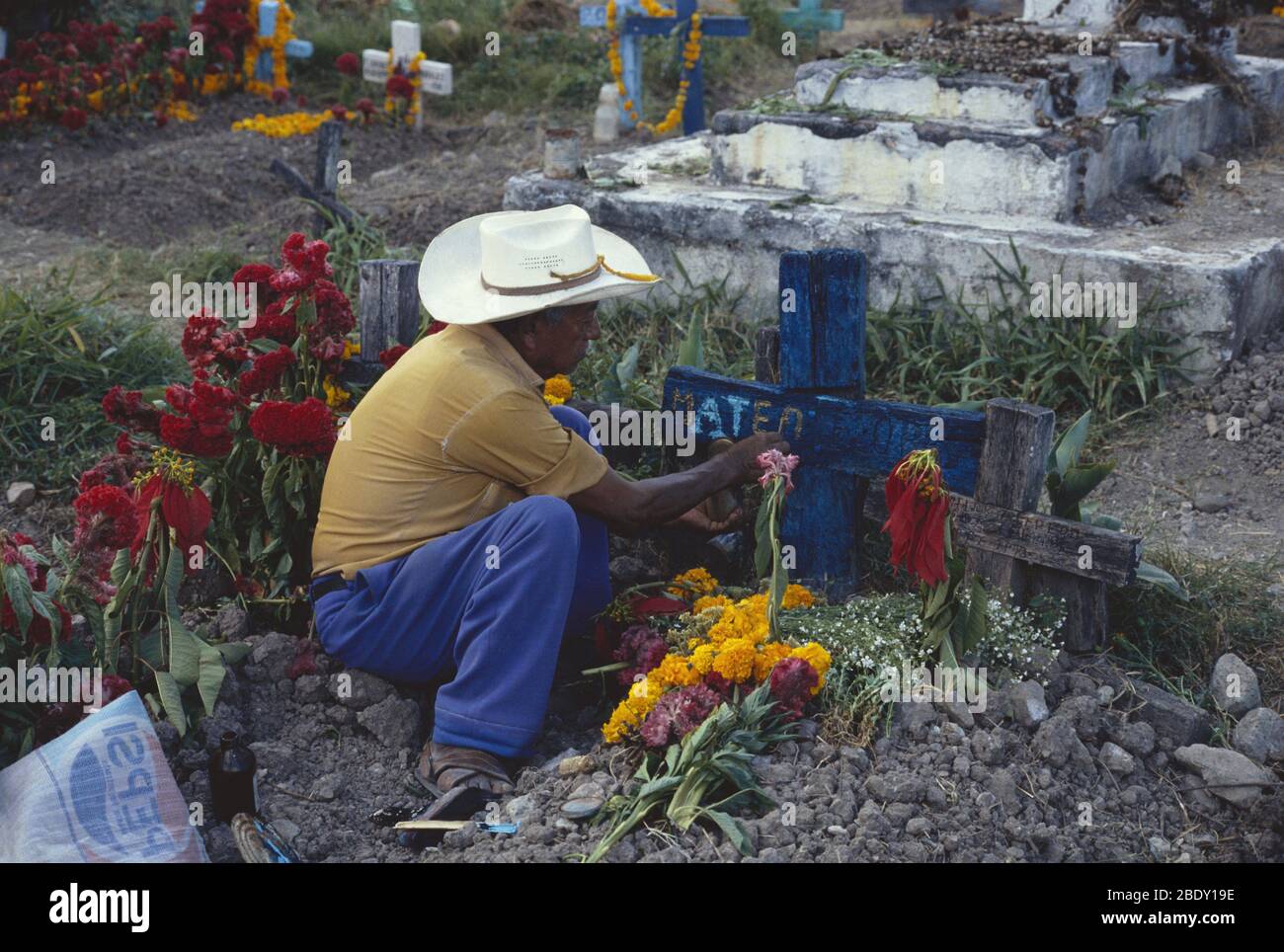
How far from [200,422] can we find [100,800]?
121cm

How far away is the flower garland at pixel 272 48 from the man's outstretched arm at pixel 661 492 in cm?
760

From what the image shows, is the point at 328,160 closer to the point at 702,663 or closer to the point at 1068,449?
the point at 1068,449

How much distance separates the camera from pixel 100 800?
2.89 m

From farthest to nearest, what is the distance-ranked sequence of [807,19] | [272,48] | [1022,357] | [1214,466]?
1. [807,19]
2. [272,48]
3. [1022,357]
4. [1214,466]

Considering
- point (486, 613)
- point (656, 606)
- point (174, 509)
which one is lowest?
point (656, 606)

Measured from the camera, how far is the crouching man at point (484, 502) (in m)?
3.37

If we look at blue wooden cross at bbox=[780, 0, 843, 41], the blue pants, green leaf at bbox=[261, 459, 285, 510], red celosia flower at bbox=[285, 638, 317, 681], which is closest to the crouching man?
the blue pants

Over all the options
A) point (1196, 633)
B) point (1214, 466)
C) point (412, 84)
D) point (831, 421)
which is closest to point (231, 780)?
point (831, 421)

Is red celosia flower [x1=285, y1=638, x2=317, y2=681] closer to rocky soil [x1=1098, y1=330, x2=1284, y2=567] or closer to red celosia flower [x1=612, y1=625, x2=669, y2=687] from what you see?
red celosia flower [x1=612, y1=625, x2=669, y2=687]

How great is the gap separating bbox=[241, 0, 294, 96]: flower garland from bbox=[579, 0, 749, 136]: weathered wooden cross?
2.46 meters

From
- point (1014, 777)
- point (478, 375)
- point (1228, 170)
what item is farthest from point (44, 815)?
point (1228, 170)

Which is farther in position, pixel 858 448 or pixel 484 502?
pixel 858 448

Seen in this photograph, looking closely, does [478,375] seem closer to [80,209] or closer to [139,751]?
[139,751]

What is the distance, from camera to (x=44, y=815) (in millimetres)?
2840
